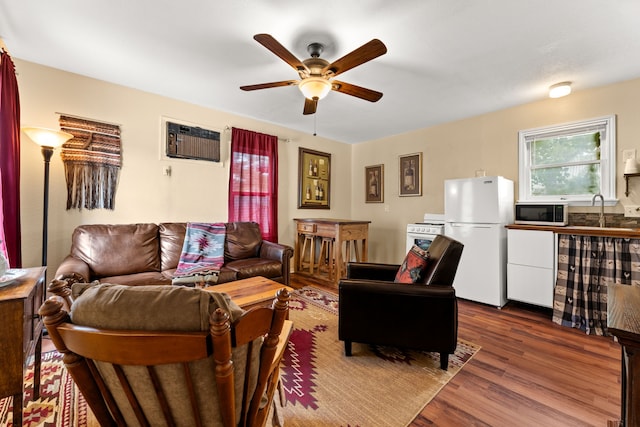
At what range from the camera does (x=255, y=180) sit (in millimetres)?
3967

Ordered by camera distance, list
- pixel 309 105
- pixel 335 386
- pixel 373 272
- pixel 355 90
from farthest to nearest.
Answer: pixel 309 105 → pixel 373 272 → pixel 355 90 → pixel 335 386

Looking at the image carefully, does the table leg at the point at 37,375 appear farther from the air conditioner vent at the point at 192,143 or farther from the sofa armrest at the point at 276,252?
the air conditioner vent at the point at 192,143

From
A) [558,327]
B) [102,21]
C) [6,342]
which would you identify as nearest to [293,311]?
[6,342]

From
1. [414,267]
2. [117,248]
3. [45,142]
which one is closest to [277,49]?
[414,267]


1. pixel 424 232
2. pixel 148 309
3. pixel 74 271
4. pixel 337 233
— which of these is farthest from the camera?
pixel 337 233

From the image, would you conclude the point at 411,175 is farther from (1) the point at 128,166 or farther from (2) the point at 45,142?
(2) the point at 45,142

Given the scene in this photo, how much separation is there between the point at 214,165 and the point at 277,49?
2248 millimetres

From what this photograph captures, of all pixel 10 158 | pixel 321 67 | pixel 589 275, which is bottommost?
pixel 589 275

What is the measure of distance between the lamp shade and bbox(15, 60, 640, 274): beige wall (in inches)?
18.8

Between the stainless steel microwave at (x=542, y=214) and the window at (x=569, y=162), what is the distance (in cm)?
28

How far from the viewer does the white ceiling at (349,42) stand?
1786 mm

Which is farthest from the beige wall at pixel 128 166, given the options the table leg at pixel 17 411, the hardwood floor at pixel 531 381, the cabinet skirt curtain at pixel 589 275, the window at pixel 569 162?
the cabinet skirt curtain at pixel 589 275

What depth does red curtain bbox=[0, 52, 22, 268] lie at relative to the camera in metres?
2.03

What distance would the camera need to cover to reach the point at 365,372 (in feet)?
6.02
